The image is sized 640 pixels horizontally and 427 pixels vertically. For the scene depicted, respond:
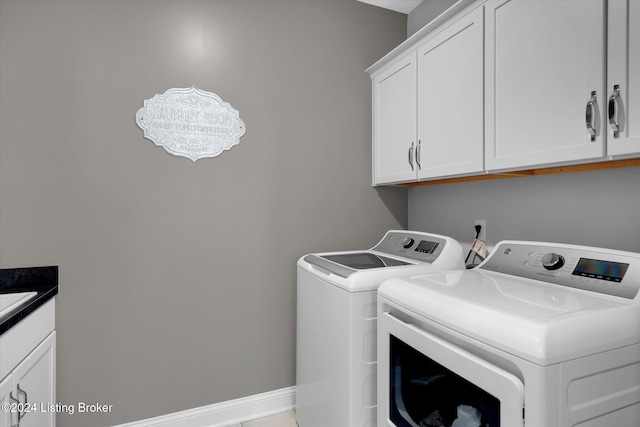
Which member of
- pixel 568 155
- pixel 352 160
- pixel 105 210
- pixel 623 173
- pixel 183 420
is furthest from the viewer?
pixel 352 160

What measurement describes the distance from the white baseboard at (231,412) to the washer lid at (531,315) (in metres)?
1.34

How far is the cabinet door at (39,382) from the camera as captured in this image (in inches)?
48.3

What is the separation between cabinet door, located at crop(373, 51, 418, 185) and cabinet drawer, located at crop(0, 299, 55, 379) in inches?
72.4

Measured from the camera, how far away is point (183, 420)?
1836 mm

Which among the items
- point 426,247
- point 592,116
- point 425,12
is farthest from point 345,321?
point 425,12

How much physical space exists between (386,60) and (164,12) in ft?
4.16

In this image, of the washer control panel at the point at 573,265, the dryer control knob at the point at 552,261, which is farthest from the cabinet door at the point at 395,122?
the dryer control knob at the point at 552,261

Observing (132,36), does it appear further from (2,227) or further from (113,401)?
(113,401)

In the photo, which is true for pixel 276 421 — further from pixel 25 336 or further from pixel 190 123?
pixel 190 123

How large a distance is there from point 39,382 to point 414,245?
1831mm

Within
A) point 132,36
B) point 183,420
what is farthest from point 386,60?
point 183,420

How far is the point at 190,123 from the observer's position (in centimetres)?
183

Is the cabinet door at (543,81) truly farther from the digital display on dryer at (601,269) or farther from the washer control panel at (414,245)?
the washer control panel at (414,245)

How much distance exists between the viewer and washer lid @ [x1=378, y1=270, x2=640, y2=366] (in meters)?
0.73
